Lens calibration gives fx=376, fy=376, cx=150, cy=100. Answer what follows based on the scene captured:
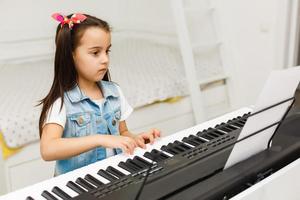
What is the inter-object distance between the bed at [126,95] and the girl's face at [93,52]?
0.91m

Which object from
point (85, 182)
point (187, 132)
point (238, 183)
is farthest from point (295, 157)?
point (85, 182)

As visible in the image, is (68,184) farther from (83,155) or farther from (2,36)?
(2,36)

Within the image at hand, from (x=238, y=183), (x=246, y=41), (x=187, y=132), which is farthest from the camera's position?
(x=246, y=41)

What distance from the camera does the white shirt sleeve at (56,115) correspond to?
1321mm

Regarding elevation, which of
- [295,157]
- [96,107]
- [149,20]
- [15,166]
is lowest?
[15,166]

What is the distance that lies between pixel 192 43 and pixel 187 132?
76.3 inches

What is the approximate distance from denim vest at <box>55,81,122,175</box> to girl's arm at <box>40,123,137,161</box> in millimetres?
94

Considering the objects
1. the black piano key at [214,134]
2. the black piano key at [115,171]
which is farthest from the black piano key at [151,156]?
the black piano key at [214,134]

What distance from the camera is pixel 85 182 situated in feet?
3.19

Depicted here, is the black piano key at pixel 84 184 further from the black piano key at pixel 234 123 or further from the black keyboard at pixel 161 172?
the black piano key at pixel 234 123

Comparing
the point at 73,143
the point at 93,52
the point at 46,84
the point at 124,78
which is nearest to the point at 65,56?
the point at 93,52

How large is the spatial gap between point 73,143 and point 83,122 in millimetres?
188

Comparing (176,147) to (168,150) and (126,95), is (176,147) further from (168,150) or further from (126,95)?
(126,95)

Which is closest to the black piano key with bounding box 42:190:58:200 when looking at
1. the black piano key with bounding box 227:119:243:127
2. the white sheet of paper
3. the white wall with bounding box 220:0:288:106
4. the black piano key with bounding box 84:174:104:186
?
the black piano key with bounding box 84:174:104:186
